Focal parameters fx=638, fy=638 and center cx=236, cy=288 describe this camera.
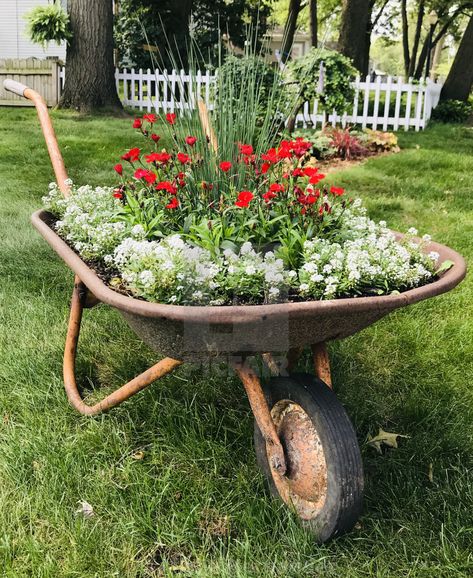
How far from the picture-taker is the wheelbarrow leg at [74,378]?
1.90 m

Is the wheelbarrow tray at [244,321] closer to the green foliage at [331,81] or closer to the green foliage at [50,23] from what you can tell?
the green foliage at [331,81]

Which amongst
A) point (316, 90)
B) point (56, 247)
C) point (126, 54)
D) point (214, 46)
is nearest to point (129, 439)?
point (56, 247)

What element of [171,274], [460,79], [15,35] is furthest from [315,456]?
[15,35]

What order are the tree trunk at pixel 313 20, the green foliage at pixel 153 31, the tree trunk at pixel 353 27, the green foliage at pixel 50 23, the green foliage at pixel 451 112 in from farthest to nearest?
the tree trunk at pixel 313 20
the green foliage at pixel 153 31
the green foliage at pixel 451 112
the tree trunk at pixel 353 27
the green foliage at pixel 50 23

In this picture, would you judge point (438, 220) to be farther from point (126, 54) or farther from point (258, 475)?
point (126, 54)

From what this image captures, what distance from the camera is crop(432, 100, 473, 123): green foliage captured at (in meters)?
11.2

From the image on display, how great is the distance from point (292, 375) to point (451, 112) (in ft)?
35.0

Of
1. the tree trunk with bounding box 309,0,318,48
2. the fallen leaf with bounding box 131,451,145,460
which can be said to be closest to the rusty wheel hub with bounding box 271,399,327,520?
the fallen leaf with bounding box 131,451,145,460

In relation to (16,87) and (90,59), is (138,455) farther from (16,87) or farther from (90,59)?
(90,59)

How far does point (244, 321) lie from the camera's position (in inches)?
54.1

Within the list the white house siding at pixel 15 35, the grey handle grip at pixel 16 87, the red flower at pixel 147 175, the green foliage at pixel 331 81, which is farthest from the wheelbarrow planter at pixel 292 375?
the white house siding at pixel 15 35

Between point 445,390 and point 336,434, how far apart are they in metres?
1.08

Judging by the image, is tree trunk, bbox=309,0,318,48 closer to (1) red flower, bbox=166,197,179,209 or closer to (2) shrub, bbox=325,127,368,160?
(2) shrub, bbox=325,127,368,160

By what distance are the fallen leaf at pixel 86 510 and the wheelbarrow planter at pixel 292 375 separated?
34 centimetres
